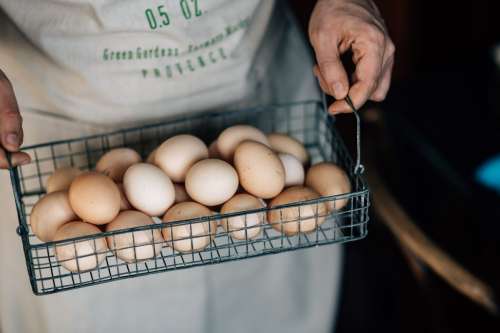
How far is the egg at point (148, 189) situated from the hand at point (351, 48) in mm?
208

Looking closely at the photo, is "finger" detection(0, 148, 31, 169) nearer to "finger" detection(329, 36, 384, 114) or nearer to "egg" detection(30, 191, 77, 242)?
"egg" detection(30, 191, 77, 242)

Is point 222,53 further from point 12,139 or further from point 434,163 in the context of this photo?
point 434,163

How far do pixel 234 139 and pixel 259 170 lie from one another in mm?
80

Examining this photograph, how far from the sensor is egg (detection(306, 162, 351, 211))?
2.52ft

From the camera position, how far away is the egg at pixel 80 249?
2.24 ft

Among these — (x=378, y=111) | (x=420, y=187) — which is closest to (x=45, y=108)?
(x=378, y=111)

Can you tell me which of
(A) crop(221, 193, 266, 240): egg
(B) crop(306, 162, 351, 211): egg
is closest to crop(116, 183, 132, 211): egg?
(A) crop(221, 193, 266, 240): egg

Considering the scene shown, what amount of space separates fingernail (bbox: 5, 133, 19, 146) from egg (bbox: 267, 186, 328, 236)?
11.0 inches

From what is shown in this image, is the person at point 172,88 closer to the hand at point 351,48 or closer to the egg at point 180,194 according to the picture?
the hand at point 351,48

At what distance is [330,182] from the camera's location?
0.77 meters

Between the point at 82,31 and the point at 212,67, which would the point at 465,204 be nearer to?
the point at 212,67

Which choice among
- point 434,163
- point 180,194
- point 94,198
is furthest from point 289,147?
point 434,163

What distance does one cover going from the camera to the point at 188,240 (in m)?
0.72

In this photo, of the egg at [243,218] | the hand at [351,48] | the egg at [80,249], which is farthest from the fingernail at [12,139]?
the hand at [351,48]
